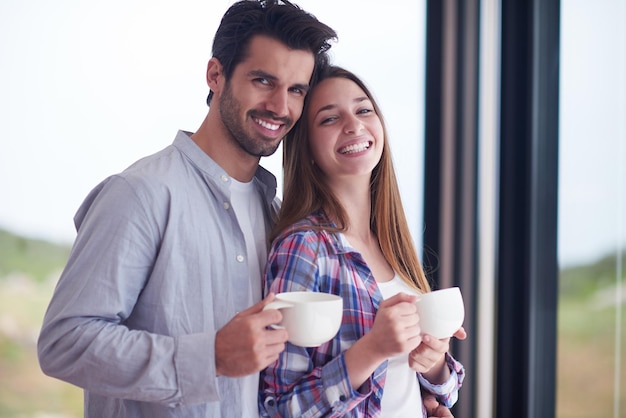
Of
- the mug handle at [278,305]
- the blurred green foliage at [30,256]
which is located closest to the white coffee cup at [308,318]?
the mug handle at [278,305]

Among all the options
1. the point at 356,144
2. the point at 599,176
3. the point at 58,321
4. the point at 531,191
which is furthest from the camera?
the point at 531,191

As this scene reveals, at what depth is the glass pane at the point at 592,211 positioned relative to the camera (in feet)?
5.95

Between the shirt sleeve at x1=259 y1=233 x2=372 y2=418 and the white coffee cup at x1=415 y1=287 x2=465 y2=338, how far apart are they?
0.55 ft

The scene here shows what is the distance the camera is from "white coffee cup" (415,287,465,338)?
47.2 inches

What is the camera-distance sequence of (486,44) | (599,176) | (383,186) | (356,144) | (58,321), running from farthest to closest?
(486,44), (599,176), (383,186), (356,144), (58,321)

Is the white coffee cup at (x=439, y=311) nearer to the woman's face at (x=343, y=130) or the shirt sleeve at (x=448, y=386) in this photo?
the shirt sleeve at (x=448, y=386)

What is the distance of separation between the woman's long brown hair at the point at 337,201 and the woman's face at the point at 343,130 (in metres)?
0.03

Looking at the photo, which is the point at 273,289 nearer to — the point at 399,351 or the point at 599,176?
the point at 399,351

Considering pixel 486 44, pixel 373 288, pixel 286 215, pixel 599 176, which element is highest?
pixel 486 44

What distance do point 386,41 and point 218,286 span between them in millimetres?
1417

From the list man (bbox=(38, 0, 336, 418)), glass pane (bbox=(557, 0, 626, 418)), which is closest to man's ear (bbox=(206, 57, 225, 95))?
man (bbox=(38, 0, 336, 418))

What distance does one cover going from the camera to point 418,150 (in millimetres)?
2486

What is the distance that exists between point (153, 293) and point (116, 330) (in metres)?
0.13

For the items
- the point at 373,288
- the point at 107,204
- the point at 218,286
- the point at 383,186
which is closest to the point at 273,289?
the point at 218,286
